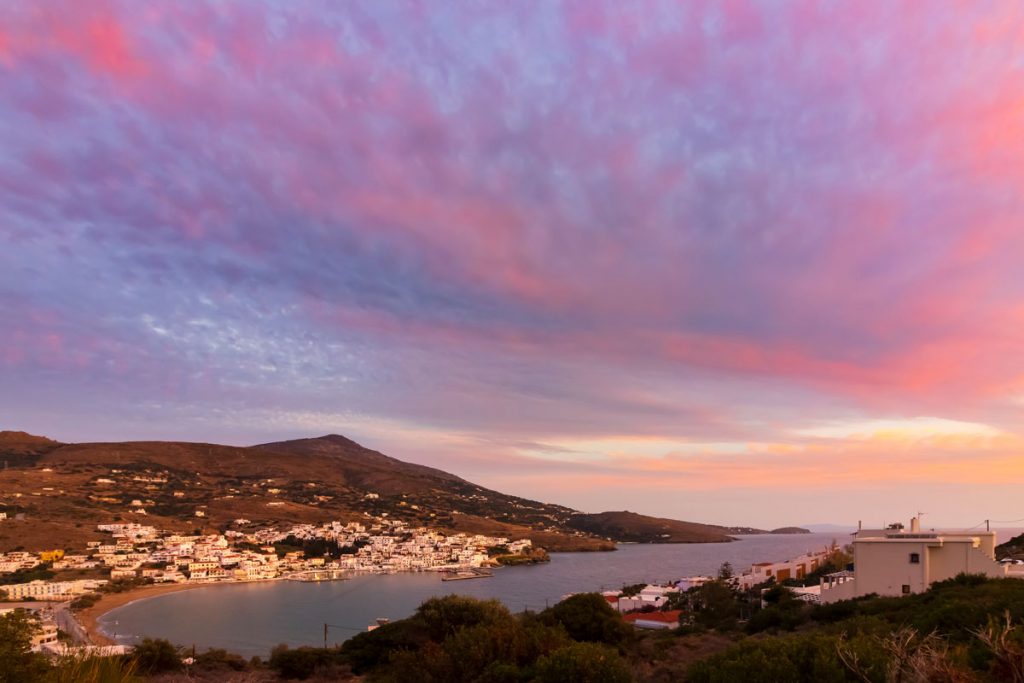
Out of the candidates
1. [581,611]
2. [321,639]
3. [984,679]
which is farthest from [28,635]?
[321,639]

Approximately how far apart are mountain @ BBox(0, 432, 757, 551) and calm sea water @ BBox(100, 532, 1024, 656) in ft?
74.0

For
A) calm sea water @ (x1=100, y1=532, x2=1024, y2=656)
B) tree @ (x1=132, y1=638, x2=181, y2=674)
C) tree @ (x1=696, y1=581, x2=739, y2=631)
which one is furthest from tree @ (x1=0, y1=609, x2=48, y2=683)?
calm sea water @ (x1=100, y1=532, x2=1024, y2=656)

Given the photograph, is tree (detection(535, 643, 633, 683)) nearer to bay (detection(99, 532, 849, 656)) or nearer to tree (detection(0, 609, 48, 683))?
tree (detection(0, 609, 48, 683))

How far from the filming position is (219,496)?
367ft

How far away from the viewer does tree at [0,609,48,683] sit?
5762 millimetres

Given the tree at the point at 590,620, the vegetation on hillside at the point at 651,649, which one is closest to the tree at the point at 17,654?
the vegetation on hillside at the point at 651,649

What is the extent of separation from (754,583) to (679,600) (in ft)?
21.3

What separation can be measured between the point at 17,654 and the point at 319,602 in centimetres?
6284

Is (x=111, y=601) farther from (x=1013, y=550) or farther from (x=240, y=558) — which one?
(x=1013, y=550)

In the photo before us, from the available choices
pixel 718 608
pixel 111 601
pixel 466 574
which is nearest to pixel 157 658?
pixel 718 608

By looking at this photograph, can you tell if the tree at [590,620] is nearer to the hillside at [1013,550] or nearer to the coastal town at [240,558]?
the hillside at [1013,550]

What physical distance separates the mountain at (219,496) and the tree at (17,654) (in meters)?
75.0

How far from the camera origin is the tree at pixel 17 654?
5762 mm

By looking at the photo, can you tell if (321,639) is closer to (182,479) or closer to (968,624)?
(968,624)
